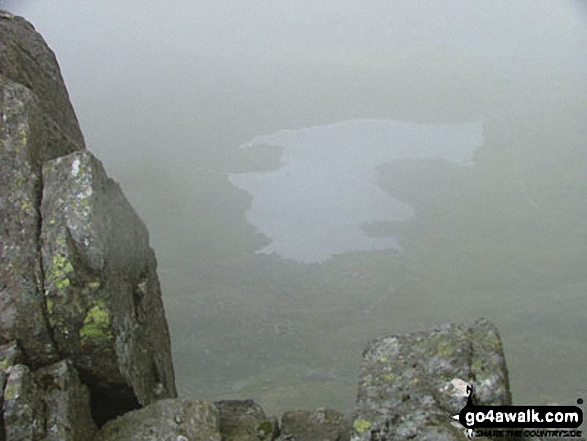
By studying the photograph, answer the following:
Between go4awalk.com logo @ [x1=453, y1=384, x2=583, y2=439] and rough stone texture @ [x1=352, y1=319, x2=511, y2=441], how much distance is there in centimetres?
18

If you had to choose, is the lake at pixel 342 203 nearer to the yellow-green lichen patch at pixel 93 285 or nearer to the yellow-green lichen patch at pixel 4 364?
the yellow-green lichen patch at pixel 93 285

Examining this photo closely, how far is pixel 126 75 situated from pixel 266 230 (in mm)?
98029

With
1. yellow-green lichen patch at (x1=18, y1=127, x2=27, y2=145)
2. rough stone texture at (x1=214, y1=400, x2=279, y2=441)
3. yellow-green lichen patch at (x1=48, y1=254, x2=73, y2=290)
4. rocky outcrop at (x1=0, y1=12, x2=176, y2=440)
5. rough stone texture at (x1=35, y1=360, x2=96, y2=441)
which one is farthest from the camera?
yellow-green lichen patch at (x1=18, y1=127, x2=27, y2=145)

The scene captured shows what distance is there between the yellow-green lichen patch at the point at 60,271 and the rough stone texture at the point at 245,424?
5.17 metres

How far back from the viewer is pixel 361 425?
12742 mm

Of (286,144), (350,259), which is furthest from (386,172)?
(350,259)

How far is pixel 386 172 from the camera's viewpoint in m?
132

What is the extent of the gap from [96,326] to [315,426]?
5.81 meters

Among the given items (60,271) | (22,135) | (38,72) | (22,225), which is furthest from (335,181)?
(60,271)

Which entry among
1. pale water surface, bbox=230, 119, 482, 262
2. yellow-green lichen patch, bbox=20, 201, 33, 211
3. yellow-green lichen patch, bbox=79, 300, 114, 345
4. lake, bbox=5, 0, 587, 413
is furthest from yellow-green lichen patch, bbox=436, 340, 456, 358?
pale water surface, bbox=230, 119, 482, 262

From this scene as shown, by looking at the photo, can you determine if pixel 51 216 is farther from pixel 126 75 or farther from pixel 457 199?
pixel 126 75

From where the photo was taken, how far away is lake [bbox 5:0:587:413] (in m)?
76.1

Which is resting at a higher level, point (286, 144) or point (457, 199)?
point (286, 144)

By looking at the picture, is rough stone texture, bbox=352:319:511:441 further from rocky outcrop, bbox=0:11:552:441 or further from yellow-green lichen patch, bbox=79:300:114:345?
yellow-green lichen patch, bbox=79:300:114:345
